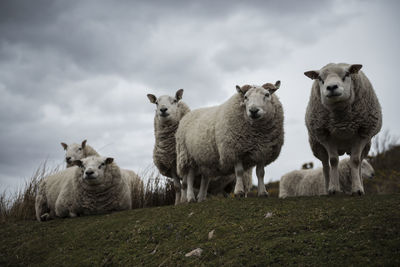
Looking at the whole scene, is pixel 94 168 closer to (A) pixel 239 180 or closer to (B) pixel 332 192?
(A) pixel 239 180

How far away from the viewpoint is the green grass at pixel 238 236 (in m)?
4.03

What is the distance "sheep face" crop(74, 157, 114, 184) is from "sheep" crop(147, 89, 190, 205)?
3.80ft

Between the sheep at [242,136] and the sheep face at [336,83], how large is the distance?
3.67 ft

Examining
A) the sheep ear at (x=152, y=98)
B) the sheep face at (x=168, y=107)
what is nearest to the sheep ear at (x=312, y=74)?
the sheep face at (x=168, y=107)

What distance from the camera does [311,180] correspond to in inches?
477

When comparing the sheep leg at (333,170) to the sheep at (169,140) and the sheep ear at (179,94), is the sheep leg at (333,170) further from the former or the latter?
the sheep ear at (179,94)

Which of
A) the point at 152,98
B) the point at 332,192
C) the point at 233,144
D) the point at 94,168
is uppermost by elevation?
the point at 152,98

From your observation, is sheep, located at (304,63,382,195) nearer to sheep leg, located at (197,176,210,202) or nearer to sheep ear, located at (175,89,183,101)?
sheep leg, located at (197,176,210,202)

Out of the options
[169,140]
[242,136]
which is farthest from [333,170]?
[169,140]

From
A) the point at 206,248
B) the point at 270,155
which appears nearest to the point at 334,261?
the point at 206,248

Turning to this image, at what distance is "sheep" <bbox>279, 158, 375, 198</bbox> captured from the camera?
11062mm

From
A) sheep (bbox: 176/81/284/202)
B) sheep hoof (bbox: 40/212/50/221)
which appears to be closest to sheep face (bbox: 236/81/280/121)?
sheep (bbox: 176/81/284/202)

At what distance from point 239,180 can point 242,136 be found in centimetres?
78

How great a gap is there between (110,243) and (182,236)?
4.59 feet
